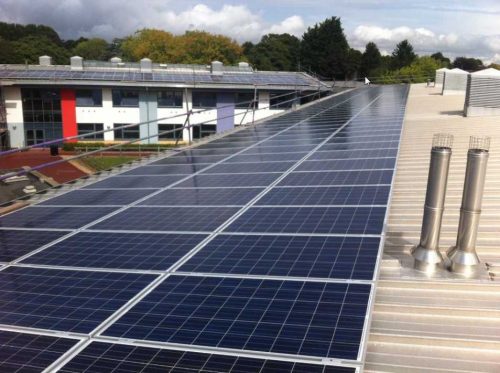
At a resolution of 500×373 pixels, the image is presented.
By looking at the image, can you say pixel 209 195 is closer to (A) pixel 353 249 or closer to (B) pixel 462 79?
(A) pixel 353 249

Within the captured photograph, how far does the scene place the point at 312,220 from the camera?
7.99 m

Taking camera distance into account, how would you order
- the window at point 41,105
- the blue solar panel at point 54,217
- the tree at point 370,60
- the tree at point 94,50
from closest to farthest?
the blue solar panel at point 54,217, the window at point 41,105, the tree at point 370,60, the tree at point 94,50

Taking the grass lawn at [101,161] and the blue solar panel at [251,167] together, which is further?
the grass lawn at [101,161]

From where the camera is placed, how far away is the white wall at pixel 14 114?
180ft

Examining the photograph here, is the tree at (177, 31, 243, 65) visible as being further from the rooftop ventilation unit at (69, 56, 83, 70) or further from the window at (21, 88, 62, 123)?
the window at (21, 88, 62, 123)

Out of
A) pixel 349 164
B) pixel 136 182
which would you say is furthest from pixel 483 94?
pixel 136 182

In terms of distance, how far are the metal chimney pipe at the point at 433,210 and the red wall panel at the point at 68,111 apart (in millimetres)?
55047

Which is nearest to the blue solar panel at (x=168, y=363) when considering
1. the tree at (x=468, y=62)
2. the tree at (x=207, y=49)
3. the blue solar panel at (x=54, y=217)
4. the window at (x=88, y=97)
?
the blue solar panel at (x=54, y=217)

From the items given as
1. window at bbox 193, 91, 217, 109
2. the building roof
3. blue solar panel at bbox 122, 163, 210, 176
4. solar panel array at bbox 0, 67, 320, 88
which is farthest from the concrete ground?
window at bbox 193, 91, 217, 109

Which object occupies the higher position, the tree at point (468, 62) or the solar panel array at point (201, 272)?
the tree at point (468, 62)

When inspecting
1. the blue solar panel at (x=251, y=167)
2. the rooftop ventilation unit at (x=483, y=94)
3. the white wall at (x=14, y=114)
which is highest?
the rooftop ventilation unit at (x=483, y=94)

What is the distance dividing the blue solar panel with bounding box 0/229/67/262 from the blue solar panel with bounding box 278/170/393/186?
4.92 metres

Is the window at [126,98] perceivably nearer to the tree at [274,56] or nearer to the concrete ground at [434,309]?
the concrete ground at [434,309]

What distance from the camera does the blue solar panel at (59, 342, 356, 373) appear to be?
13.6ft
